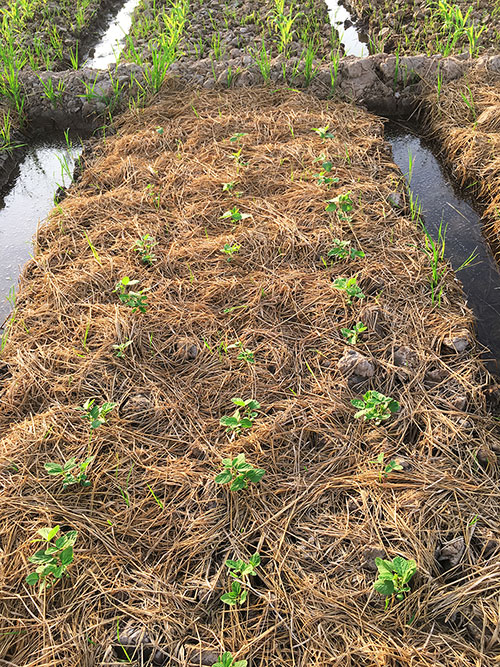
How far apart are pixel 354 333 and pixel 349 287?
0.29 metres

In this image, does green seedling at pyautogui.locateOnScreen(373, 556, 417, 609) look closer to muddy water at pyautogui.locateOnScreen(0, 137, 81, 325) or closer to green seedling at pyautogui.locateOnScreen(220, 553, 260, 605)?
green seedling at pyautogui.locateOnScreen(220, 553, 260, 605)

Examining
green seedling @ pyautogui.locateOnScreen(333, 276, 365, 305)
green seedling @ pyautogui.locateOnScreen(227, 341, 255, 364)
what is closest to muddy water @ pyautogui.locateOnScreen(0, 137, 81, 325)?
green seedling @ pyautogui.locateOnScreen(227, 341, 255, 364)

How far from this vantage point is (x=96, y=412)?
2182 millimetres

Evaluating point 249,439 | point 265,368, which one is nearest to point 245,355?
point 265,368

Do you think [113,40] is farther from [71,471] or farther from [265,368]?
[71,471]

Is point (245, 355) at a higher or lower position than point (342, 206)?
higher

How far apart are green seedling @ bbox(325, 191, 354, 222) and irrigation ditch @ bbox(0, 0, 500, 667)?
0.15 feet

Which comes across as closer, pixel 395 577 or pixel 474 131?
pixel 395 577

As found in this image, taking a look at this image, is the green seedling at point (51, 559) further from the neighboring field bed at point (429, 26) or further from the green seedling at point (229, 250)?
the neighboring field bed at point (429, 26)

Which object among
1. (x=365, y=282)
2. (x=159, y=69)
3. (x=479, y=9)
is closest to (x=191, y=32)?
(x=159, y=69)

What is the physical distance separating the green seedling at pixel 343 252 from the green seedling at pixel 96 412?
1495mm

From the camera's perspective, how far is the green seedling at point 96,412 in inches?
84.7

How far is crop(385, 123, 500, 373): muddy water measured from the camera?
9.17 ft

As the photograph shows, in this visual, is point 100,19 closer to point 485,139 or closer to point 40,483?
point 485,139
